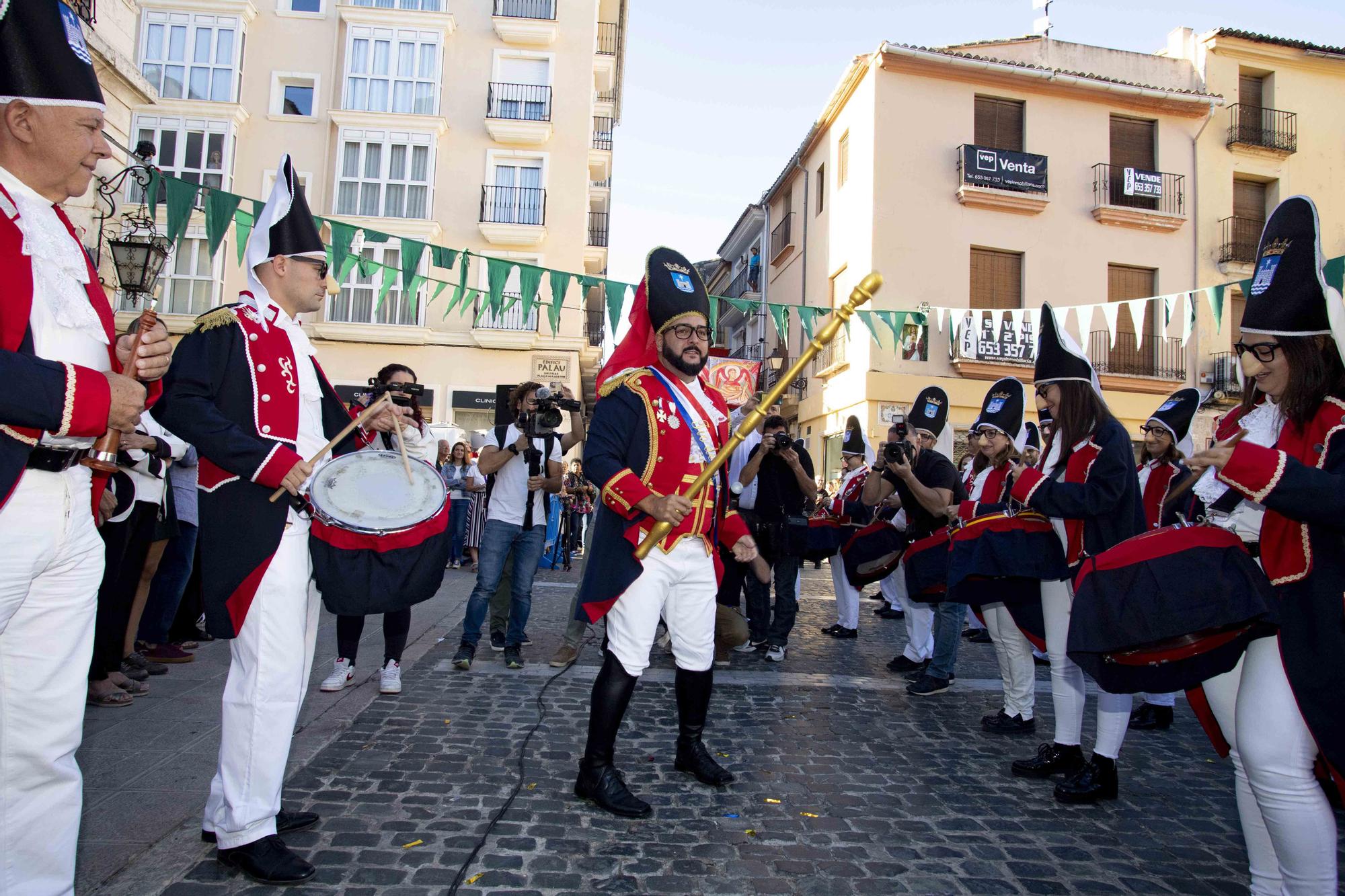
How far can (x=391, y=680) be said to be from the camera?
5.57m

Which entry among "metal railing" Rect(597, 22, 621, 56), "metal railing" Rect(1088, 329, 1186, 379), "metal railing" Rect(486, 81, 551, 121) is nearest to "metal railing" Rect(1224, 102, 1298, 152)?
"metal railing" Rect(1088, 329, 1186, 379)

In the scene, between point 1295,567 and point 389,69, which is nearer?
point 1295,567

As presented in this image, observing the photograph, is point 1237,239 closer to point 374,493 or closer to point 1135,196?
point 1135,196

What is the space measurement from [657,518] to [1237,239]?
2554 centimetres

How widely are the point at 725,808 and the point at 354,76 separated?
27.1 meters

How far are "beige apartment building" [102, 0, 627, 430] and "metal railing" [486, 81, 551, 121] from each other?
5cm

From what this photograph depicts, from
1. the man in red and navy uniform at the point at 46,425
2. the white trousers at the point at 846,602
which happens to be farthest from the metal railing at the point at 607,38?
Result: the man in red and navy uniform at the point at 46,425

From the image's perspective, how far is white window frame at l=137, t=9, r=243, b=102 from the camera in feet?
82.1

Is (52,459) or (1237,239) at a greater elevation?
(1237,239)

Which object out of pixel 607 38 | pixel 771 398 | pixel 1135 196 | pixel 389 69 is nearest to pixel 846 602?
pixel 771 398

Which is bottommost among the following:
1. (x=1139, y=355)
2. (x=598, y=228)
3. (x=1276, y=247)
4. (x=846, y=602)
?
(x=846, y=602)

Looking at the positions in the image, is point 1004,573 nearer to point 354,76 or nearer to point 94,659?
point 94,659

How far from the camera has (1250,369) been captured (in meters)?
2.80

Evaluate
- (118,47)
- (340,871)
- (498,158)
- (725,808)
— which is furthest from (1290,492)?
(498,158)
